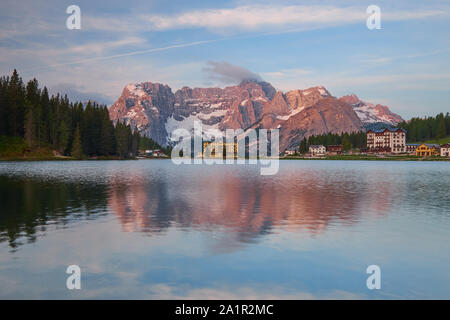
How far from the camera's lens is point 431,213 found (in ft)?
115

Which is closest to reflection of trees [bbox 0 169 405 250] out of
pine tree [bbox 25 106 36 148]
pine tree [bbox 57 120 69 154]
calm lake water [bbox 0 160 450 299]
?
calm lake water [bbox 0 160 450 299]

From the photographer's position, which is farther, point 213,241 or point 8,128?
point 8,128

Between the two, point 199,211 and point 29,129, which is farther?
point 29,129

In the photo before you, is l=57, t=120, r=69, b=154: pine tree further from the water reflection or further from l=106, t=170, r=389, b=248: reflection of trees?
l=106, t=170, r=389, b=248: reflection of trees

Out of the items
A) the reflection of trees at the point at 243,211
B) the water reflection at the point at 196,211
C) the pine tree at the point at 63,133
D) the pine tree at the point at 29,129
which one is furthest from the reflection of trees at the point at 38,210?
the pine tree at the point at 63,133

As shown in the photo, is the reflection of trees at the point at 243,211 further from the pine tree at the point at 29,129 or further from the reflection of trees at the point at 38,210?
the pine tree at the point at 29,129

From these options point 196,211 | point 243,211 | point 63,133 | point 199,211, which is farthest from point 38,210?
point 63,133

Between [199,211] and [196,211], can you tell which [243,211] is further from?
[196,211]

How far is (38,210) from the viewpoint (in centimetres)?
3475

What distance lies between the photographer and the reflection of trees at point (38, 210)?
25.3 m
